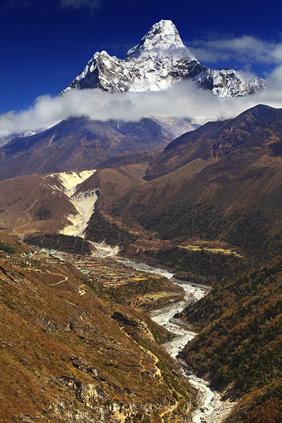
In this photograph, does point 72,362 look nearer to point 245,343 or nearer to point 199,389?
point 199,389

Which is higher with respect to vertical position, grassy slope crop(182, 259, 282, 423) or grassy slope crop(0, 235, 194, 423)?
grassy slope crop(182, 259, 282, 423)

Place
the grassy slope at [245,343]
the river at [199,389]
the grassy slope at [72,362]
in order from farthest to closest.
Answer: the river at [199,389], the grassy slope at [245,343], the grassy slope at [72,362]

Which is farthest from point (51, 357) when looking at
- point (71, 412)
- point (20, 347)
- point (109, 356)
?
point (109, 356)

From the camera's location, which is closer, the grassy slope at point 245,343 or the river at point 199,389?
the grassy slope at point 245,343

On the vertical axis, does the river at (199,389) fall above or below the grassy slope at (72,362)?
below

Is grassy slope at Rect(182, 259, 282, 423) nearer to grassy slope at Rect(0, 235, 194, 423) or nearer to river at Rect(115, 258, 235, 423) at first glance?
river at Rect(115, 258, 235, 423)

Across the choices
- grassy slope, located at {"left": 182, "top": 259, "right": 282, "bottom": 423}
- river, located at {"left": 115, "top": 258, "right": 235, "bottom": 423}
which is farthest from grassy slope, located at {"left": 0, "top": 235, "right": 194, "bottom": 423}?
grassy slope, located at {"left": 182, "top": 259, "right": 282, "bottom": 423}

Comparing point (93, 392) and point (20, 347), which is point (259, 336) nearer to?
point (93, 392)

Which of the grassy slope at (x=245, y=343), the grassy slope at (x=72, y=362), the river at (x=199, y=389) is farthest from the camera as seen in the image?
the river at (x=199, y=389)

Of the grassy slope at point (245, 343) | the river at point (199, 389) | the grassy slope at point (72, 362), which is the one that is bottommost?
the river at point (199, 389)

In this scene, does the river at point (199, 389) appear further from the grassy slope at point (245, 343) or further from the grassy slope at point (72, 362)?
the grassy slope at point (72, 362)

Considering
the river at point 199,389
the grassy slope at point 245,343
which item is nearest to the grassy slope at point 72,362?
the river at point 199,389

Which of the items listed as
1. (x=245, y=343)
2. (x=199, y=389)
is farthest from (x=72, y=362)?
(x=245, y=343)
